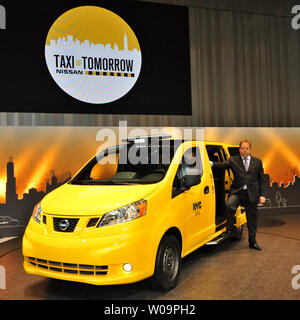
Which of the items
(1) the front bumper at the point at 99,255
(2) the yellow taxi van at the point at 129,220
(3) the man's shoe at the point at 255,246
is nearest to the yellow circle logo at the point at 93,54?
(2) the yellow taxi van at the point at 129,220

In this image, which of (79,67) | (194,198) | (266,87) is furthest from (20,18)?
(266,87)

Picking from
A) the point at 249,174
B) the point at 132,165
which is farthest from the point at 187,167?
the point at 249,174

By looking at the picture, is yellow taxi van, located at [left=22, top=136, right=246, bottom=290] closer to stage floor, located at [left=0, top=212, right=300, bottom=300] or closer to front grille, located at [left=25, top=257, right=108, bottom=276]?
front grille, located at [left=25, top=257, right=108, bottom=276]

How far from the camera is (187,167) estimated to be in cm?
418

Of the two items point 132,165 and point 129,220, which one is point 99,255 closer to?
point 129,220

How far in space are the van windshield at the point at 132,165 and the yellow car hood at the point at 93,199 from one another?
8.3 inches

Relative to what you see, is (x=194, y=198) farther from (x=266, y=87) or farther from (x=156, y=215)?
(x=266, y=87)

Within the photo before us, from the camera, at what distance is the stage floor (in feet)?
11.5

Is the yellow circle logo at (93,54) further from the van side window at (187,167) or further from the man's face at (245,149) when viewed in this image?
the van side window at (187,167)

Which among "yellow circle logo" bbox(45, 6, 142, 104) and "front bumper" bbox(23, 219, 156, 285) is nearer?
"front bumper" bbox(23, 219, 156, 285)

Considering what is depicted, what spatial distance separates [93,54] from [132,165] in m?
4.04

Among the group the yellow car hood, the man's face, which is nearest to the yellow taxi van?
the yellow car hood

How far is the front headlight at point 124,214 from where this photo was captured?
3180 millimetres
